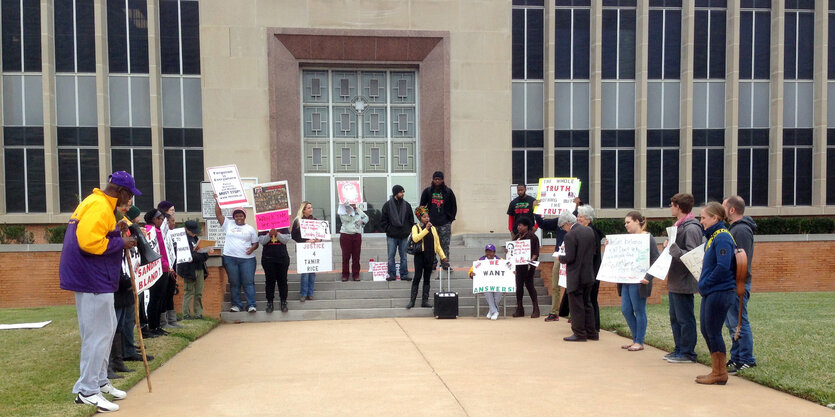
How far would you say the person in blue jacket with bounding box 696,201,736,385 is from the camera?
6531mm

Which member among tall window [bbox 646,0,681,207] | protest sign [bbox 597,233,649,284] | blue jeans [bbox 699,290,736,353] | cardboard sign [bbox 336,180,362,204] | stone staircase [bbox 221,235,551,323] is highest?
tall window [bbox 646,0,681,207]

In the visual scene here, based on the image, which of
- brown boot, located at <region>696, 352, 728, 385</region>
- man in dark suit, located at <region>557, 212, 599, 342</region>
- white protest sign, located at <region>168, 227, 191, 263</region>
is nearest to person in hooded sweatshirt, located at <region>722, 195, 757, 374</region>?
brown boot, located at <region>696, 352, 728, 385</region>

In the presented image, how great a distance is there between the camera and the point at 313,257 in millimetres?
12727

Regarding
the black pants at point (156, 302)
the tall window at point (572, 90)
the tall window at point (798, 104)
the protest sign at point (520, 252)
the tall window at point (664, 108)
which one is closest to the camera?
the black pants at point (156, 302)

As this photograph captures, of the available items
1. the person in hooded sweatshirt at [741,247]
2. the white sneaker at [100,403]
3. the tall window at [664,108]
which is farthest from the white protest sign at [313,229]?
the tall window at [664,108]

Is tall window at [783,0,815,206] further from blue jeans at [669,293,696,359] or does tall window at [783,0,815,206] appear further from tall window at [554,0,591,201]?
blue jeans at [669,293,696,359]

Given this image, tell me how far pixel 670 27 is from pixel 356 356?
21.4m

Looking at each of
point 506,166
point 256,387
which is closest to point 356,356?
point 256,387

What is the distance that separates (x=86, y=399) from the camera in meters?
5.88

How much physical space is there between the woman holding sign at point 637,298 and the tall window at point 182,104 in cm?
1810

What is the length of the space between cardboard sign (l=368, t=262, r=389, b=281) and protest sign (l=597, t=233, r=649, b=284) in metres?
5.65

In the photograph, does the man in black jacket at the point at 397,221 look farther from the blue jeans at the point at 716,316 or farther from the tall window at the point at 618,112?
the tall window at the point at 618,112

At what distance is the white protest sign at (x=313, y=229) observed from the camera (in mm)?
12906

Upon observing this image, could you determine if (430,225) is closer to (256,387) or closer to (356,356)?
(356,356)
